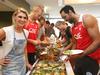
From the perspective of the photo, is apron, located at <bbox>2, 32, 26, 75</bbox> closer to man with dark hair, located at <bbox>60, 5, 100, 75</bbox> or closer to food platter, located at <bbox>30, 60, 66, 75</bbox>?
food platter, located at <bbox>30, 60, 66, 75</bbox>

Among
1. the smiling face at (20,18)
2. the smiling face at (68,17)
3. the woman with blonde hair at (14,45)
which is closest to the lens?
the woman with blonde hair at (14,45)

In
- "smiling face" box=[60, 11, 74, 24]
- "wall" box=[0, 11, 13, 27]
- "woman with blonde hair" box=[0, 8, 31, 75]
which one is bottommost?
"wall" box=[0, 11, 13, 27]

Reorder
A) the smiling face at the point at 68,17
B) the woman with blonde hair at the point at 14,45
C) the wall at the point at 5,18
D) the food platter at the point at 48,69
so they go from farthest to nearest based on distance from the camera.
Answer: the wall at the point at 5,18 → the smiling face at the point at 68,17 → the woman with blonde hair at the point at 14,45 → the food platter at the point at 48,69

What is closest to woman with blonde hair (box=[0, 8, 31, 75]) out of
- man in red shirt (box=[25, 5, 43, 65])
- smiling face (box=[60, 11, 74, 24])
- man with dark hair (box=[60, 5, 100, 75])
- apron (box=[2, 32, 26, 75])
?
apron (box=[2, 32, 26, 75])

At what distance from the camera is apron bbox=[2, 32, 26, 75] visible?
9.15 feet

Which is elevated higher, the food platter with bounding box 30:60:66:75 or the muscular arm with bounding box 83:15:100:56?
the muscular arm with bounding box 83:15:100:56

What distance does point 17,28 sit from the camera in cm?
289

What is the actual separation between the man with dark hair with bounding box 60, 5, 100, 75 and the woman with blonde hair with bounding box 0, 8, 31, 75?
82 centimetres

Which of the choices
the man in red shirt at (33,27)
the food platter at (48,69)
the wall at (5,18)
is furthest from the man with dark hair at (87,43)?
the wall at (5,18)

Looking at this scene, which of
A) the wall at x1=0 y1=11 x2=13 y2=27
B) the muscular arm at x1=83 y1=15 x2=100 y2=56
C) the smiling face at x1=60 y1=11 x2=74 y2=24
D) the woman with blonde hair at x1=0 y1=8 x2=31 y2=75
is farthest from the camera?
the wall at x1=0 y1=11 x2=13 y2=27

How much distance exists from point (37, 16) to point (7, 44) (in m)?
1.87

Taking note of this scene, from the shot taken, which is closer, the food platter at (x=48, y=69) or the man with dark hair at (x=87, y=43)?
the food platter at (x=48, y=69)

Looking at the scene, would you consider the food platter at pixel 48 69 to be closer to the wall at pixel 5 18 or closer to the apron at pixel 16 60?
the apron at pixel 16 60

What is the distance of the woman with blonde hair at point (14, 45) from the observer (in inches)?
108
